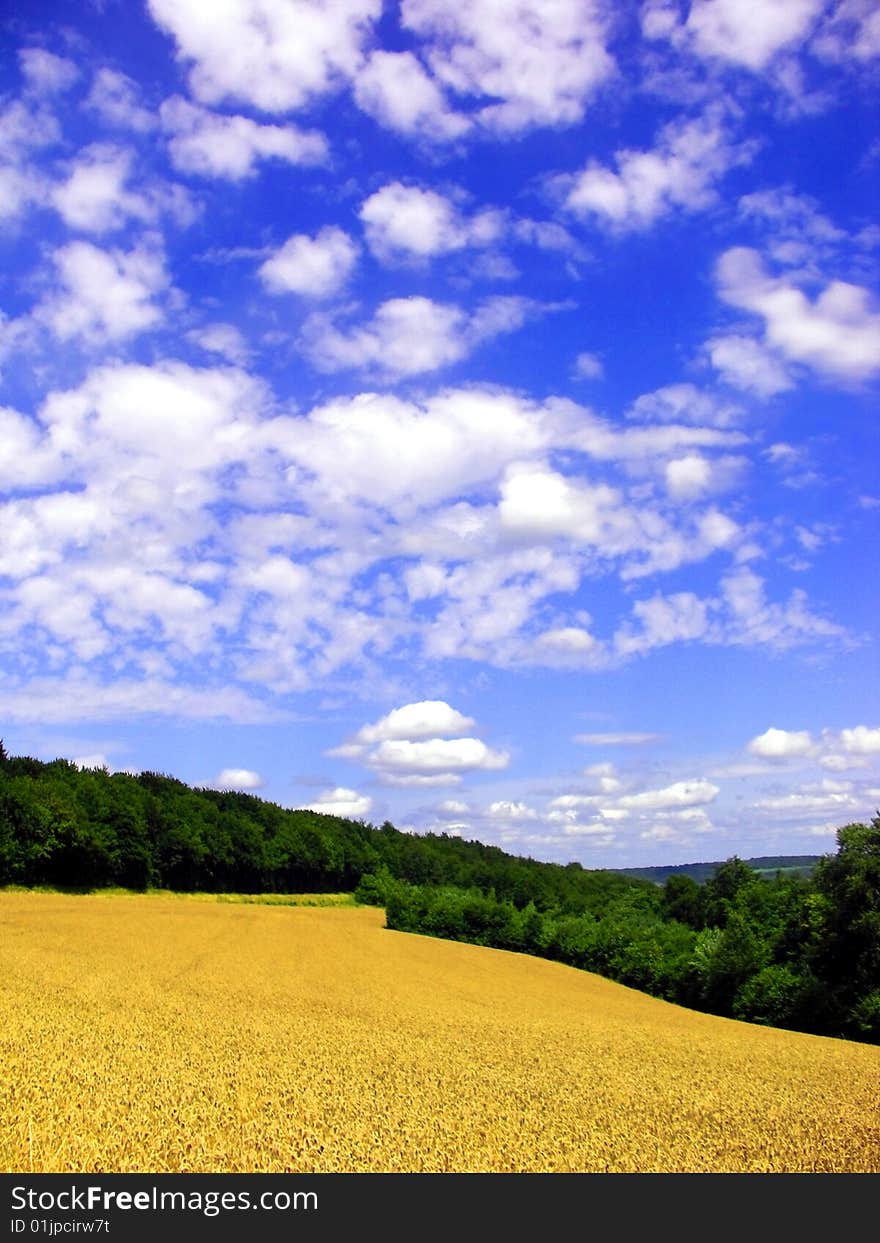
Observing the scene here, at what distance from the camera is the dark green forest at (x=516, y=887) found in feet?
141

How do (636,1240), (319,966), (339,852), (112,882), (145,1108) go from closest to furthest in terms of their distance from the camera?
(636,1240)
(145,1108)
(319,966)
(112,882)
(339,852)

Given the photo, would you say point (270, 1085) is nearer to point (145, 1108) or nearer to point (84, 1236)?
point (145, 1108)

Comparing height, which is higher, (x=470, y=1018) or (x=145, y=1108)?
(x=145, y=1108)

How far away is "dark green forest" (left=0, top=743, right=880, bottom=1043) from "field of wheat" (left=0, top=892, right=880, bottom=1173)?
15307mm

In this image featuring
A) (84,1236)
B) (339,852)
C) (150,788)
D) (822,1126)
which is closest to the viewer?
(84,1236)

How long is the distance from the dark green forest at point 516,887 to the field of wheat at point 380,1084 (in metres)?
15.3

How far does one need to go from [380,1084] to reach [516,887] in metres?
128

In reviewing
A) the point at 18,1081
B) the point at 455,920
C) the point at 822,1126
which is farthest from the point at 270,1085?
the point at 455,920

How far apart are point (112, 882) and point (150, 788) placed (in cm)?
3733

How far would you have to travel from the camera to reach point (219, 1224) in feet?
32.3

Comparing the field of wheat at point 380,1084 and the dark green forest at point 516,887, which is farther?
the dark green forest at point 516,887

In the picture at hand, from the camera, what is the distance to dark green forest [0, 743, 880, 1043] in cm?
4284

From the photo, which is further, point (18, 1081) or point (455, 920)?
point (455, 920)

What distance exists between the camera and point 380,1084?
1527 centimetres
